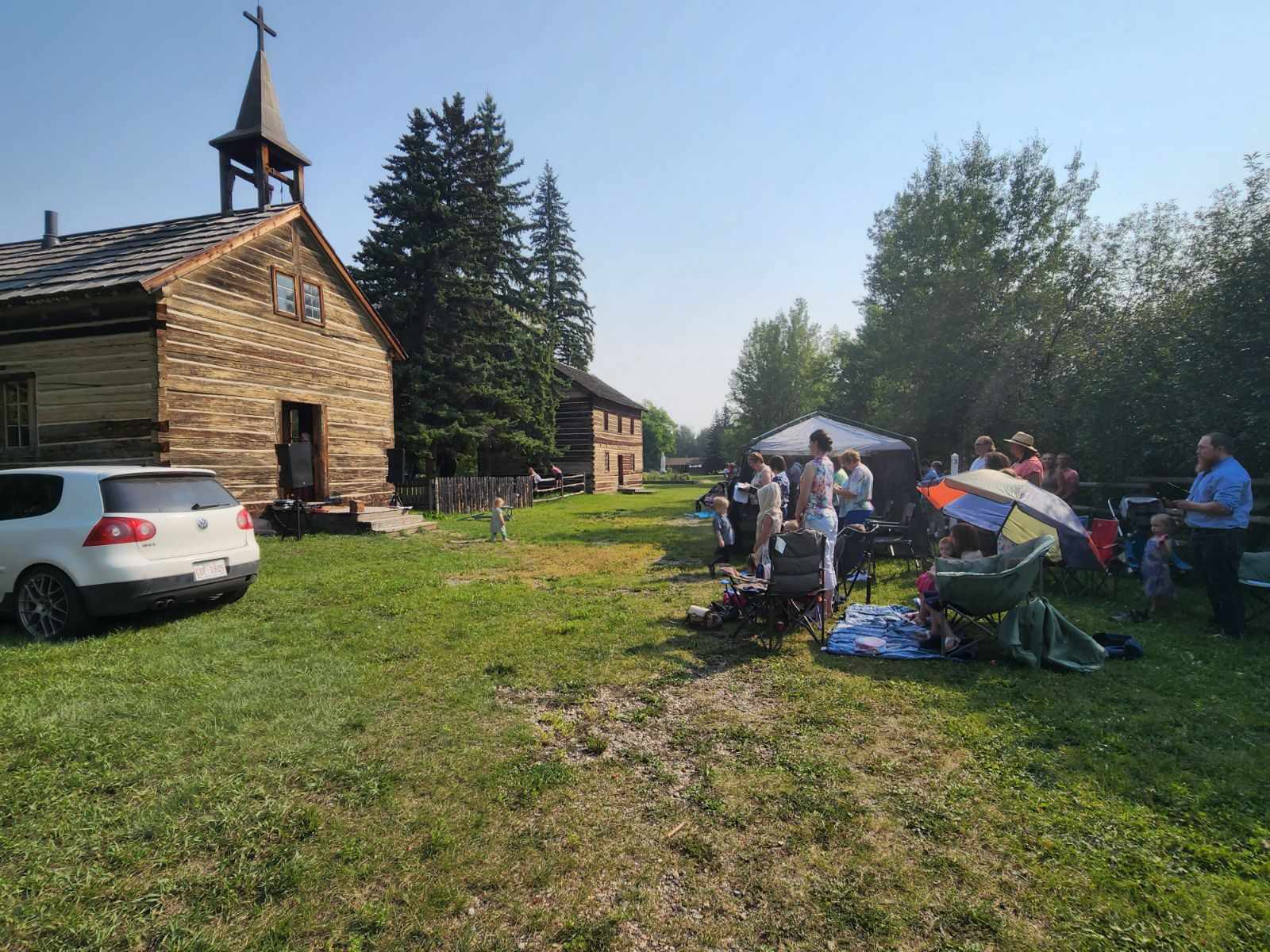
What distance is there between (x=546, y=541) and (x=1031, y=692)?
10.5m

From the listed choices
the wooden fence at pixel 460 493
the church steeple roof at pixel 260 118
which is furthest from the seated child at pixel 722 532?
the church steeple roof at pixel 260 118

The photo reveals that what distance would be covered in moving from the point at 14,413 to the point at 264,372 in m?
4.67

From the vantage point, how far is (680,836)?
3.02 metres

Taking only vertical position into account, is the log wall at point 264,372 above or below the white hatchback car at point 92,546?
above

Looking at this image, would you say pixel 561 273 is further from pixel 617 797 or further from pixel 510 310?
pixel 617 797

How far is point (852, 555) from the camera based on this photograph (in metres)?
8.77

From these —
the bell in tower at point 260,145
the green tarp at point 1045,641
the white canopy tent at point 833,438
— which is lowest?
the green tarp at point 1045,641

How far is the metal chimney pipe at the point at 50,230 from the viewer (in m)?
15.5

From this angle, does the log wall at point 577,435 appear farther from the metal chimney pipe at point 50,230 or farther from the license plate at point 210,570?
the license plate at point 210,570

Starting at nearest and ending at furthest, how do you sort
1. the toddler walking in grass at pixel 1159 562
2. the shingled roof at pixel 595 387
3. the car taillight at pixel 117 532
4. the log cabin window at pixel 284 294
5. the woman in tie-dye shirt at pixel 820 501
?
the car taillight at pixel 117 532 → the woman in tie-dye shirt at pixel 820 501 → the toddler walking in grass at pixel 1159 562 → the log cabin window at pixel 284 294 → the shingled roof at pixel 595 387

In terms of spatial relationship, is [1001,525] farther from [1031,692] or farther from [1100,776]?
[1100,776]

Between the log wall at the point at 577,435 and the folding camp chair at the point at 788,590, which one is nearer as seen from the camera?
the folding camp chair at the point at 788,590

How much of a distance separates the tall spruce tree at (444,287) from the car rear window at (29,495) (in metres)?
15.3

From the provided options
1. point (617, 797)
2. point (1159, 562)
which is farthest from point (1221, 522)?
point (617, 797)
